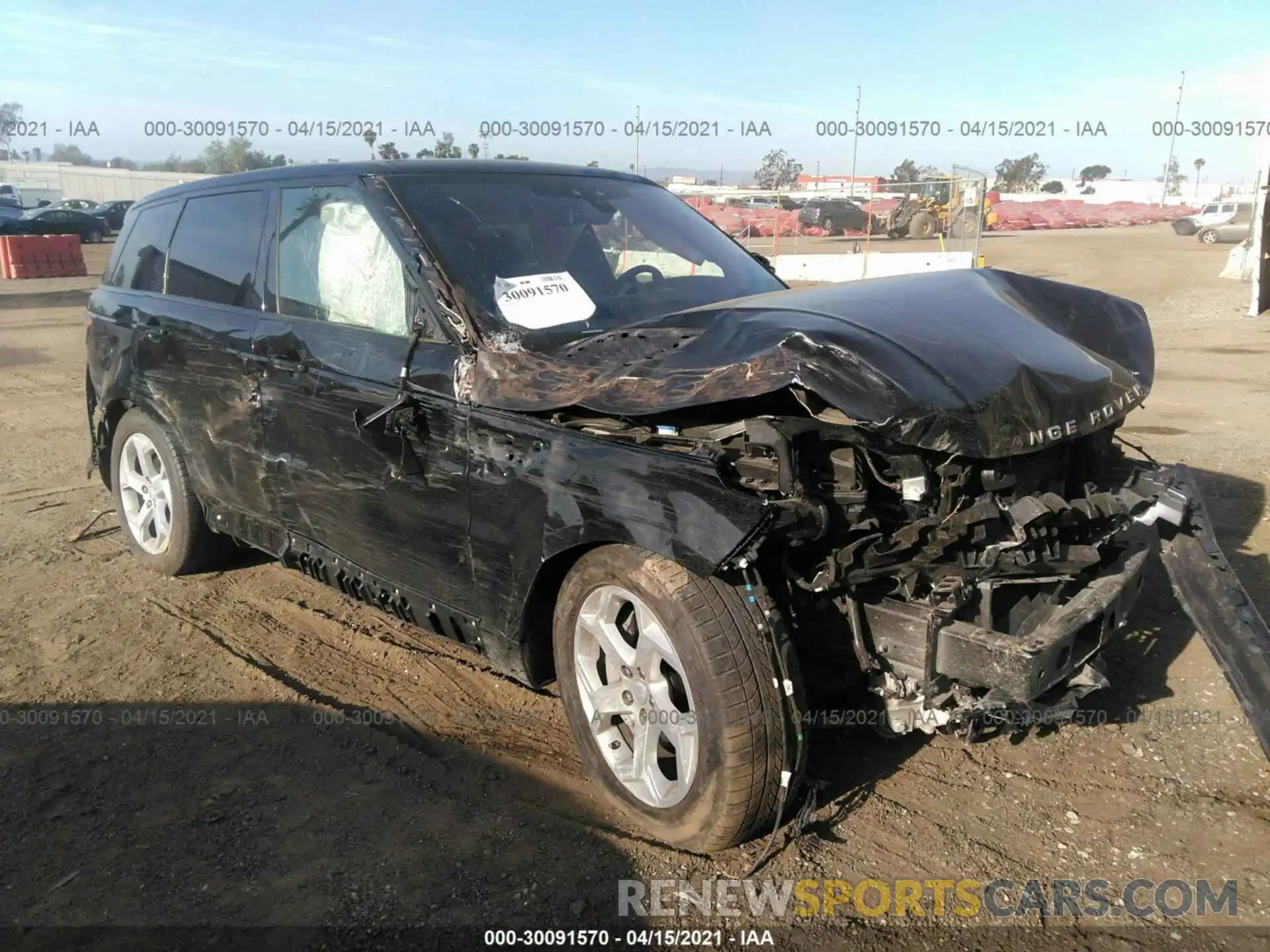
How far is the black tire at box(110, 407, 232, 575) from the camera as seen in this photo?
4.79 m

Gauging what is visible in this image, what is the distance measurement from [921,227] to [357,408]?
98.9 ft

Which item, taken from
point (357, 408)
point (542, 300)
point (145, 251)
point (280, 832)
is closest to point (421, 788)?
point (280, 832)

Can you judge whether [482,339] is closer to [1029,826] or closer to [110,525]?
[1029,826]

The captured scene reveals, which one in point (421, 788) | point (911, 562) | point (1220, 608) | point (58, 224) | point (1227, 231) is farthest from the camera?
point (1227, 231)

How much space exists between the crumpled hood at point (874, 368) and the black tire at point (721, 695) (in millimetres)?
492

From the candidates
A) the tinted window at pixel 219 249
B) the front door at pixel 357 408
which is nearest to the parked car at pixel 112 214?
the tinted window at pixel 219 249

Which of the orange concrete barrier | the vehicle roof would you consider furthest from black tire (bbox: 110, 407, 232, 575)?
the orange concrete barrier

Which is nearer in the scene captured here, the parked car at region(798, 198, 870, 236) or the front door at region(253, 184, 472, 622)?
the front door at region(253, 184, 472, 622)

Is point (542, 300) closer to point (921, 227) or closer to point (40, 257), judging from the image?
point (40, 257)

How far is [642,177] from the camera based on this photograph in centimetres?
464

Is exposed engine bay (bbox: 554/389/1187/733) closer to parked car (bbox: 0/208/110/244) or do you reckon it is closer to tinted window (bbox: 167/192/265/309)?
tinted window (bbox: 167/192/265/309)

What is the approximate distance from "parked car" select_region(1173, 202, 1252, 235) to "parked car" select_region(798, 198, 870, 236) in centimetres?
1439

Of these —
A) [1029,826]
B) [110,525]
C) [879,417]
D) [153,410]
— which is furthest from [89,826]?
[110,525]

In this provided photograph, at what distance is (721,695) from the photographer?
8.48 feet
